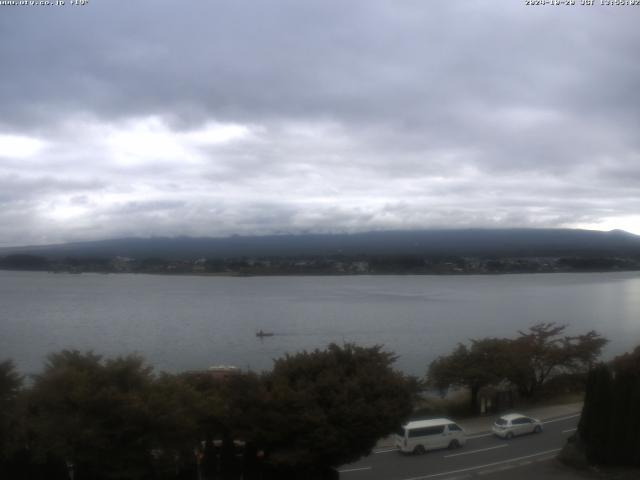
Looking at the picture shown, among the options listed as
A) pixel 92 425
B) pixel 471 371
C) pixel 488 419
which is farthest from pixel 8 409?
pixel 471 371

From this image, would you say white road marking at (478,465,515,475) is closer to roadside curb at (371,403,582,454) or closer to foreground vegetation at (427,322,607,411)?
roadside curb at (371,403,582,454)

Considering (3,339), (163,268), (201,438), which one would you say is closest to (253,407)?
(201,438)

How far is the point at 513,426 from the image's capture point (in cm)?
1703

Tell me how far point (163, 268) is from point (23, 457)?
4094 inches

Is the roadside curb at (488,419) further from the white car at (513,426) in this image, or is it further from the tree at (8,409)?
the tree at (8,409)

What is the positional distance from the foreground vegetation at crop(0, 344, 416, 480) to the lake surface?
67.0 ft

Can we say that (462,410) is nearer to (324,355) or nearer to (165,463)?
(324,355)

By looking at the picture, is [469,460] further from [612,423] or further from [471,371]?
[471,371]

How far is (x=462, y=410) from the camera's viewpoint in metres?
23.5

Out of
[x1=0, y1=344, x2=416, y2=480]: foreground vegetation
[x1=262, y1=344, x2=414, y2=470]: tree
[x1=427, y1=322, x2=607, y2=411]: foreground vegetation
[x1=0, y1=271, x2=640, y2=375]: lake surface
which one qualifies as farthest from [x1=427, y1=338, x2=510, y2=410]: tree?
[x1=262, y1=344, x2=414, y2=470]: tree

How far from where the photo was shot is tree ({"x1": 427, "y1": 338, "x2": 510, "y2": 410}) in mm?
23297

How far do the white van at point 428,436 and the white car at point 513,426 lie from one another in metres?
1.40

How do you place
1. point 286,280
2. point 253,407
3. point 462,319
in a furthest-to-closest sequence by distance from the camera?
point 286,280 → point 462,319 → point 253,407

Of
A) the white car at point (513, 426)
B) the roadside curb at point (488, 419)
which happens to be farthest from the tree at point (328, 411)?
the white car at point (513, 426)
